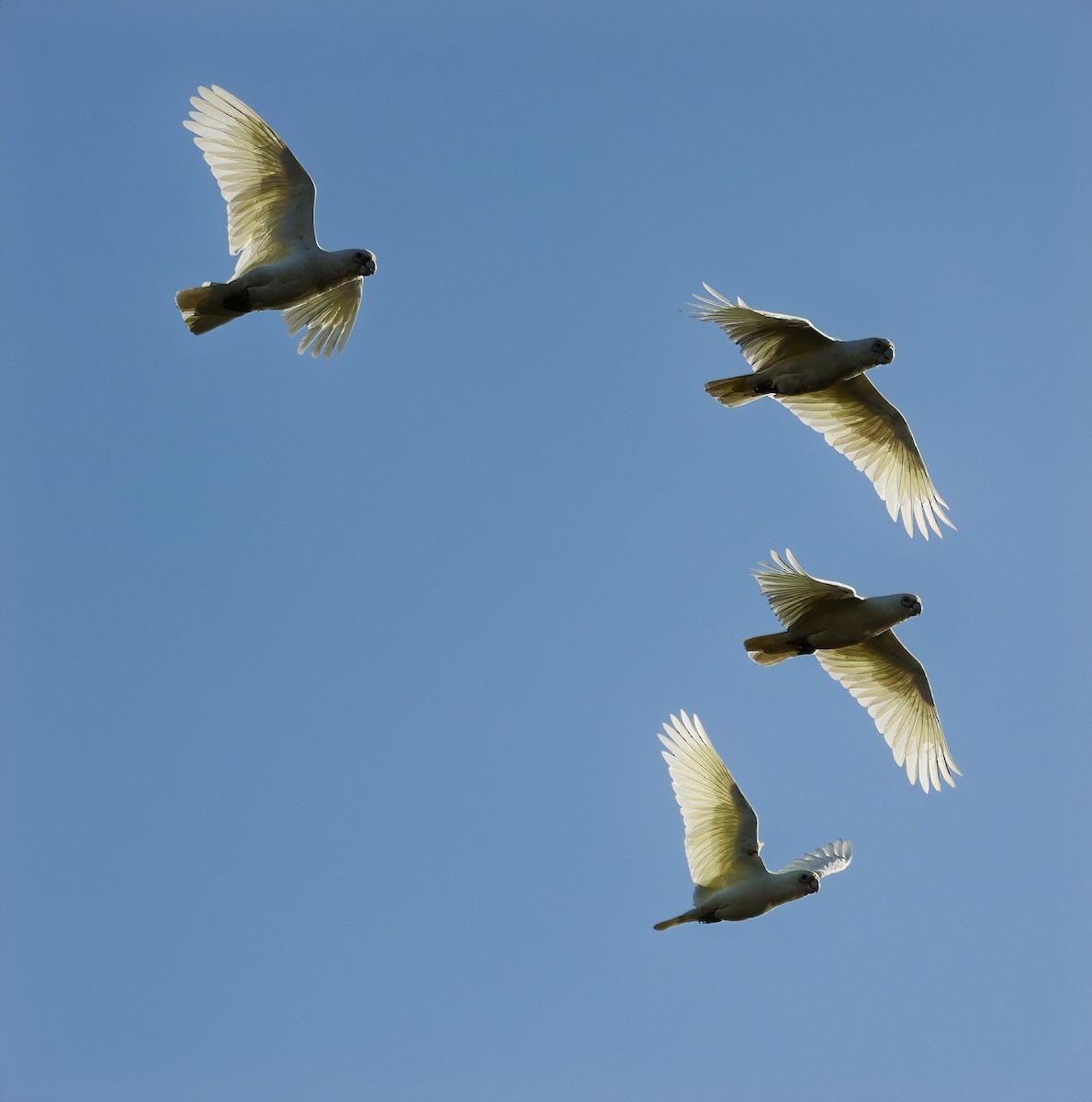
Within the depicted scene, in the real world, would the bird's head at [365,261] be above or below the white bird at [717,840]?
above

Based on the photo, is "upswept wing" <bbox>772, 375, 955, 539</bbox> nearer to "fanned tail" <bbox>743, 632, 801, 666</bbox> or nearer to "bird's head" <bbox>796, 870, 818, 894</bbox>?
"fanned tail" <bbox>743, 632, 801, 666</bbox>

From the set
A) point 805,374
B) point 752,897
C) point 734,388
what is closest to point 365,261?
point 734,388

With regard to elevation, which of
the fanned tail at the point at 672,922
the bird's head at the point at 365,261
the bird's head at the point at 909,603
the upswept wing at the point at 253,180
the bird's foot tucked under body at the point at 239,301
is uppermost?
the upswept wing at the point at 253,180

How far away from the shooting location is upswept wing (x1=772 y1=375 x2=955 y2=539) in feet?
58.0

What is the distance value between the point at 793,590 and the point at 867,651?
151 centimetres

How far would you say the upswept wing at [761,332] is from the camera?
54.1 feet

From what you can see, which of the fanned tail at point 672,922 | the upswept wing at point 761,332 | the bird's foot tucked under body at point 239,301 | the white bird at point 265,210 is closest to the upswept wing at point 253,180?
the white bird at point 265,210

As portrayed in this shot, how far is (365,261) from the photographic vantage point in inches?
618

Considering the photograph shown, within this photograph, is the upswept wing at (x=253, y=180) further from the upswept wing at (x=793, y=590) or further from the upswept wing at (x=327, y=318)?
the upswept wing at (x=793, y=590)

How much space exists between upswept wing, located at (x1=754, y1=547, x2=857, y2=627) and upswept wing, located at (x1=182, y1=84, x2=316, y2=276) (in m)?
5.57

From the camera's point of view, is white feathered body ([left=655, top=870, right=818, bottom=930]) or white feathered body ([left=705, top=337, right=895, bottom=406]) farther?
white feathered body ([left=705, top=337, right=895, bottom=406])

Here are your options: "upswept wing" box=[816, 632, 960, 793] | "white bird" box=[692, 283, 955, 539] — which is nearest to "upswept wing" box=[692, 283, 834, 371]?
"white bird" box=[692, 283, 955, 539]

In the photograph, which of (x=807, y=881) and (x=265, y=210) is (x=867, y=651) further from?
(x=265, y=210)

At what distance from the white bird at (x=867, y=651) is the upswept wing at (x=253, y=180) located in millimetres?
5717
